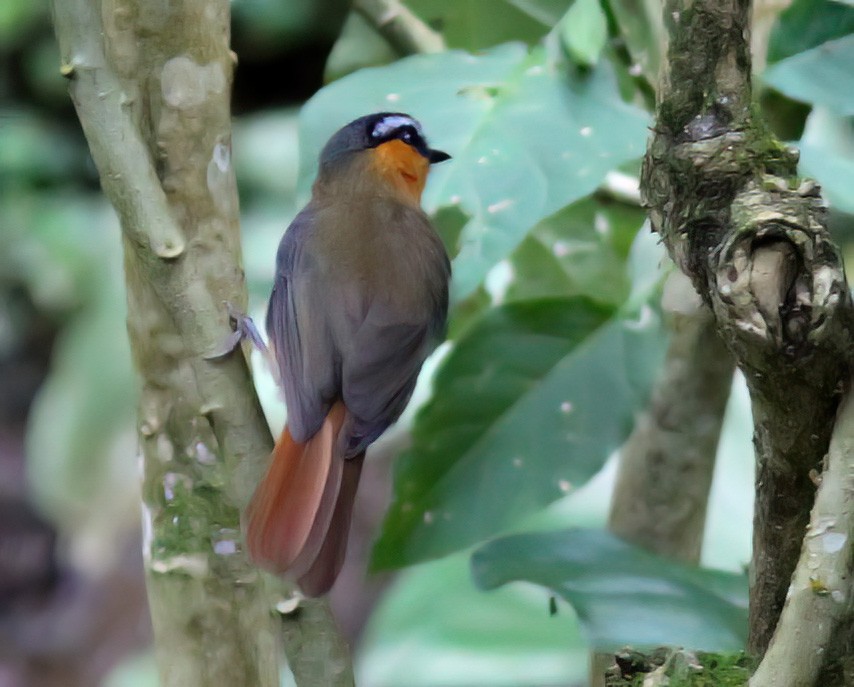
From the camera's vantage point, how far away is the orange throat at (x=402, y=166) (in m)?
1.08

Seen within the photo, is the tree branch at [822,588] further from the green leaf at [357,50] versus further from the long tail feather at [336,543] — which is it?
the green leaf at [357,50]

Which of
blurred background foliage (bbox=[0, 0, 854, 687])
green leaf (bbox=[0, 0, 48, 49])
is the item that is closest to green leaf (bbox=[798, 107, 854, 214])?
blurred background foliage (bbox=[0, 0, 854, 687])

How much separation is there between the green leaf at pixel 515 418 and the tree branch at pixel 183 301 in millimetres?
366

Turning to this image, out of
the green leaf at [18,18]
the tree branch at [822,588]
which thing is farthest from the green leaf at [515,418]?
the green leaf at [18,18]

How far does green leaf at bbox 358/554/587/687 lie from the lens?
1.50 m

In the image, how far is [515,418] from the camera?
1.20 m

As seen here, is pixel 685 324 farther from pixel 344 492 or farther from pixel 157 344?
pixel 157 344

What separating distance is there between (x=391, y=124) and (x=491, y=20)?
39cm

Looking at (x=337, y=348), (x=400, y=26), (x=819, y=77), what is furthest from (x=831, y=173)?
(x=400, y=26)

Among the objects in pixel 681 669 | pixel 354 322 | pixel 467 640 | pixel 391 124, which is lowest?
pixel 467 640

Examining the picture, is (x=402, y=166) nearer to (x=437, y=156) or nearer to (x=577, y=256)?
(x=437, y=156)

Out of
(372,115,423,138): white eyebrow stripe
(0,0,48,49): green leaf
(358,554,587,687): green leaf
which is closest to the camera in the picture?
(372,115,423,138): white eyebrow stripe

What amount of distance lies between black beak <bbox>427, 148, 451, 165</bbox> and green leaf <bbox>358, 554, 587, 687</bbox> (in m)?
0.68

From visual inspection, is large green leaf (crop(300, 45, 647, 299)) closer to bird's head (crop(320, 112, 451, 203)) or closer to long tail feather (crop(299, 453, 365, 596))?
bird's head (crop(320, 112, 451, 203))
